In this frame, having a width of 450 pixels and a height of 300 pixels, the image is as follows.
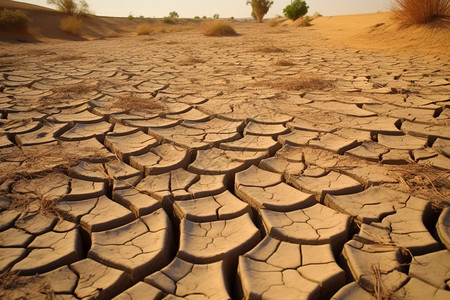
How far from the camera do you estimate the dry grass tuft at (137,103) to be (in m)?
3.00

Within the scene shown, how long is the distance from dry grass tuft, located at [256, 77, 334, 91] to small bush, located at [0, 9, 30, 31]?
416 inches

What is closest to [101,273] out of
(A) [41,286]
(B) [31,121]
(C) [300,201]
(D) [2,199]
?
(A) [41,286]

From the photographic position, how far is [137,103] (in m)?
3.08

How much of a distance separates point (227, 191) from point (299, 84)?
2282mm

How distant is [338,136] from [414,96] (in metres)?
1.40

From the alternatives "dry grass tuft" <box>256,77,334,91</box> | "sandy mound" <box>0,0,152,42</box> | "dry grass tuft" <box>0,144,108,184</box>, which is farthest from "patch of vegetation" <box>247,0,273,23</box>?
"dry grass tuft" <box>0,144,108,184</box>

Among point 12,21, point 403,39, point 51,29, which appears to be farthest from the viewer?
point 51,29

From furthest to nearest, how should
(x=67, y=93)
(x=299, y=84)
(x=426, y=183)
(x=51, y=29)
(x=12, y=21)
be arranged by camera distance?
(x=51, y=29)
(x=12, y=21)
(x=299, y=84)
(x=67, y=93)
(x=426, y=183)

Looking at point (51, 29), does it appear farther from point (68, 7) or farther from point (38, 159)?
point (38, 159)

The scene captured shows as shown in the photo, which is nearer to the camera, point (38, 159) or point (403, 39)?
point (38, 159)

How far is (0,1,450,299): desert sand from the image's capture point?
1.16 metres

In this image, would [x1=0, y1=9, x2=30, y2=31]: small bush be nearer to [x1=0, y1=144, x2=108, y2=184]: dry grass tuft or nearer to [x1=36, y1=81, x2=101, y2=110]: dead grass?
[x1=36, y1=81, x2=101, y2=110]: dead grass

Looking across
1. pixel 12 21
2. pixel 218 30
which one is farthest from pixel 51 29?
pixel 218 30

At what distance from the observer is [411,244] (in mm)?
1269
